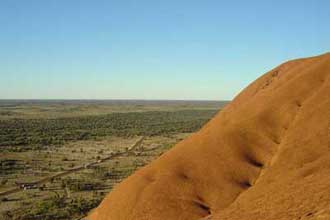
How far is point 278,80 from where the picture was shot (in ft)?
90.3

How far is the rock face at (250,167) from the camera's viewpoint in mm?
15625

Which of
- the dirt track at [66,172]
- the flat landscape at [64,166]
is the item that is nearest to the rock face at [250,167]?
the flat landscape at [64,166]

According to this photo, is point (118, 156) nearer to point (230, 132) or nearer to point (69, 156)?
point (69, 156)

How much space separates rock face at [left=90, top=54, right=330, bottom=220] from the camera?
1562 cm

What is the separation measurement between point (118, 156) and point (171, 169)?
3714 cm

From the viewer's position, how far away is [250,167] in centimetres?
2025

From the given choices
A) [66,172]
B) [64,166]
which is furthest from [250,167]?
[64,166]

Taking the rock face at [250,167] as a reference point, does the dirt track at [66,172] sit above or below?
below

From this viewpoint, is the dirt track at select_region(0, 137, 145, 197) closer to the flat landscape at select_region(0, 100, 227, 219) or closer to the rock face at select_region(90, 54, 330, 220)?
the flat landscape at select_region(0, 100, 227, 219)

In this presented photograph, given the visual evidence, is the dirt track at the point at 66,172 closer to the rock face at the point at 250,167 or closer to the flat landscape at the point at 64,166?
the flat landscape at the point at 64,166

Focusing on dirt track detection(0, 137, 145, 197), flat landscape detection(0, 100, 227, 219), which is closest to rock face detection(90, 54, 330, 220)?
flat landscape detection(0, 100, 227, 219)

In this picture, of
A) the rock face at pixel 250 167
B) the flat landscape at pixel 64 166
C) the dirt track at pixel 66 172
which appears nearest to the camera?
the rock face at pixel 250 167

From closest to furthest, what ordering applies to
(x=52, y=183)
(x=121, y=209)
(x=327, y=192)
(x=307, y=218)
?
(x=307, y=218)
(x=327, y=192)
(x=121, y=209)
(x=52, y=183)

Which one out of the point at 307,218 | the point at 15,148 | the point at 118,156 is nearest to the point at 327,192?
the point at 307,218
